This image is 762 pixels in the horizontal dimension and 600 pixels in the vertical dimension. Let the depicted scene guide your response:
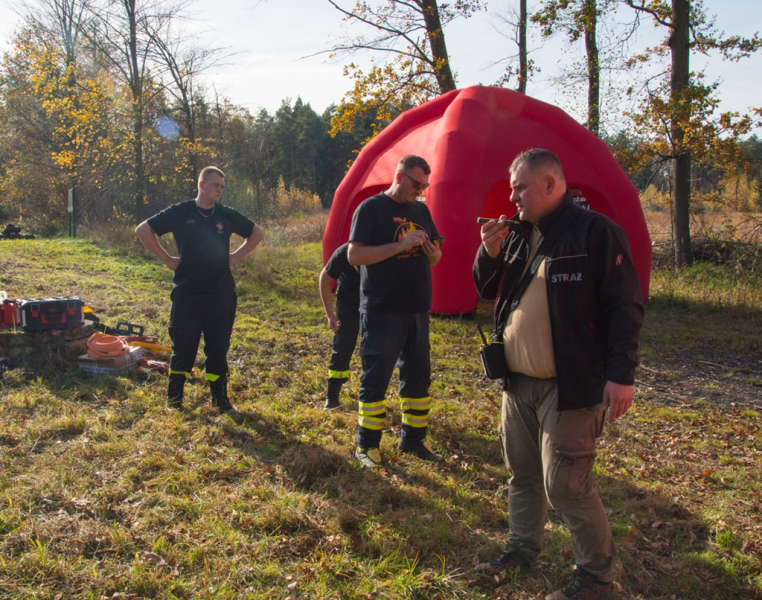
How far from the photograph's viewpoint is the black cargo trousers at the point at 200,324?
506 cm

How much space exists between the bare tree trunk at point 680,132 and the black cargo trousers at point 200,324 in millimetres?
10601

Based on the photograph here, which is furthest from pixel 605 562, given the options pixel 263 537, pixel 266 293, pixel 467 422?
pixel 266 293

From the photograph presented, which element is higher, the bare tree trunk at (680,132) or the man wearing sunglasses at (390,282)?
the bare tree trunk at (680,132)

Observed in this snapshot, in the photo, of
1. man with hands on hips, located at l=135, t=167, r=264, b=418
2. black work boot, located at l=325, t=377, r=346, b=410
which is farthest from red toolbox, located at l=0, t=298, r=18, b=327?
black work boot, located at l=325, t=377, r=346, b=410

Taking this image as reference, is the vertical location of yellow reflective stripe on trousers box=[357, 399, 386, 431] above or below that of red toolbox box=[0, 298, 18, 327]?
below

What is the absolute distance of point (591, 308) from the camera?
2.53 meters

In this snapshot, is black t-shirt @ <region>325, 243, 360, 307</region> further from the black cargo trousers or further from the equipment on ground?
the equipment on ground

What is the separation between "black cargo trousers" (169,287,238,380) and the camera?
5.06 meters

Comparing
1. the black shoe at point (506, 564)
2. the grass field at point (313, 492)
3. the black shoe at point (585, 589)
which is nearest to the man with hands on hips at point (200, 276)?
the grass field at point (313, 492)

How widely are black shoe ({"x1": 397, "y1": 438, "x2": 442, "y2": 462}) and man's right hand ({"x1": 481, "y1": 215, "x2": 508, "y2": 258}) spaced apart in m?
2.09

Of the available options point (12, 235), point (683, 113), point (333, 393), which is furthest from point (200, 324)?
point (12, 235)

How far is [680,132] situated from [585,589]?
12132mm

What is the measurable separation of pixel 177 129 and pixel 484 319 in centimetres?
1778

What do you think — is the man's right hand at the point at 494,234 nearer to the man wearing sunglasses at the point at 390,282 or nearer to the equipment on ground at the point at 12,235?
the man wearing sunglasses at the point at 390,282
